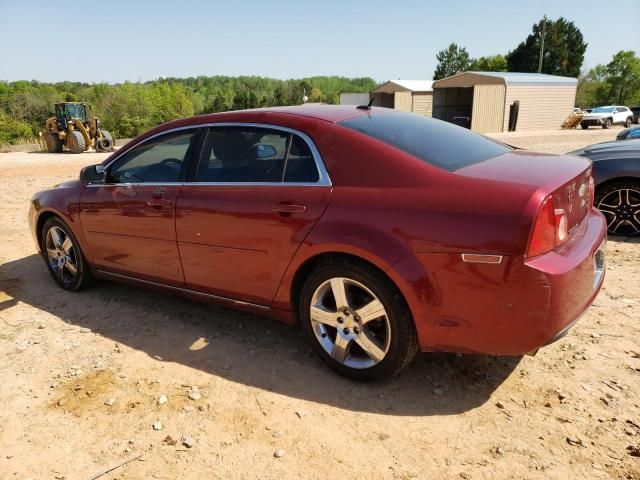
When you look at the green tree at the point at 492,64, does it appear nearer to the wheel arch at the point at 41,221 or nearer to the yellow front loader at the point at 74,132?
the yellow front loader at the point at 74,132

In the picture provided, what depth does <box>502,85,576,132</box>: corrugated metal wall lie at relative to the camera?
3091 cm

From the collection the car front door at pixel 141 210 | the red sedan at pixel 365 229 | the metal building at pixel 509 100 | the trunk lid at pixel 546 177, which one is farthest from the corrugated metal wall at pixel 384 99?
the trunk lid at pixel 546 177

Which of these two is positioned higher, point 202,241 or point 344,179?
point 344,179

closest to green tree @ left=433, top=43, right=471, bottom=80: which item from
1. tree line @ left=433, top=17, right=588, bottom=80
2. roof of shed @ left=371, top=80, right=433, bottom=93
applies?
tree line @ left=433, top=17, right=588, bottom=80

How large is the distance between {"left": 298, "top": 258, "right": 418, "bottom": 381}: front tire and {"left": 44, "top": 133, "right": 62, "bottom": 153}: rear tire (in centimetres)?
2469

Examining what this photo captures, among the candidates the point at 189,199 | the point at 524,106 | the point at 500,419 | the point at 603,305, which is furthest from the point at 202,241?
the point at 524,106

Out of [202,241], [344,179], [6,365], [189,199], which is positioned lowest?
[6,365]

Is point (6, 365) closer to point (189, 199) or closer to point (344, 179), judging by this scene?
point (189, 199)

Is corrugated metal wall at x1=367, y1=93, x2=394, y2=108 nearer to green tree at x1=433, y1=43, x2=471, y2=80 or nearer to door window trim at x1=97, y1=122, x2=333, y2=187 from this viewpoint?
door window trim at x1=97, y1=122, x2=333, y2=187

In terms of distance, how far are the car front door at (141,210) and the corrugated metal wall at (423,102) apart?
33.6 metres

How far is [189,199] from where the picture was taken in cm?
343

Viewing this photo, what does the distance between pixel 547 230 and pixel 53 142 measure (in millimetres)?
25987

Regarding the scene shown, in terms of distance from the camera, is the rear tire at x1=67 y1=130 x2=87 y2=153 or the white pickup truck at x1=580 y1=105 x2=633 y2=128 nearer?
the rear tire at x1=67 y1=130 x2=87 y2=153

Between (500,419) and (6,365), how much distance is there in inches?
131
